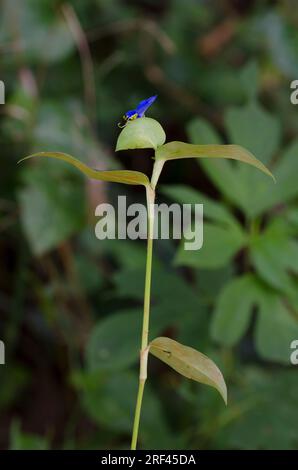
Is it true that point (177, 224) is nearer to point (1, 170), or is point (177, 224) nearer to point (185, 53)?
point (1, 170)

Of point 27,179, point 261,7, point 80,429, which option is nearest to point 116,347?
point 27,179

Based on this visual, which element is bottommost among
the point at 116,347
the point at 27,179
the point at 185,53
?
the point at 116,347

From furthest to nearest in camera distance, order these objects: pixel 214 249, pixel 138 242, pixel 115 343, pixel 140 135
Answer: pixel 138 242 → pixel 115 343 → pixel 214 249 → pixel 140 135

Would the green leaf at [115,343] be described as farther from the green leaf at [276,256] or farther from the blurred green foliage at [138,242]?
the green leaf at [276,256]

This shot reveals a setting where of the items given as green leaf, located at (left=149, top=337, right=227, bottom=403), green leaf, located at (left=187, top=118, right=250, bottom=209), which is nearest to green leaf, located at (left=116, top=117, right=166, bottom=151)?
green leaf, located at (left=149, top=337, right=227, bottom=403)

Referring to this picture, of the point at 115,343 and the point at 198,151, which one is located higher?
the point at 198,151

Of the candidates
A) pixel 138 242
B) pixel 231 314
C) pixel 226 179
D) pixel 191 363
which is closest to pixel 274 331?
pixel 231 314

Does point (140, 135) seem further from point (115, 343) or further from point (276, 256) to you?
point (115, 343)
